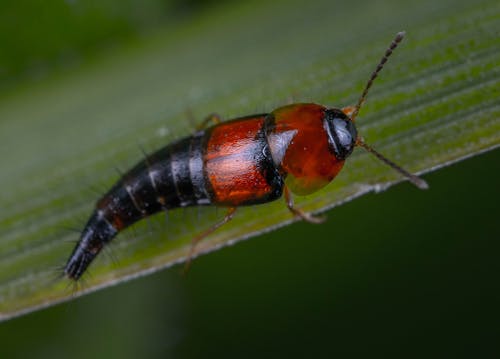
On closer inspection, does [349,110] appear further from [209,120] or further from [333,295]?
[333,295]

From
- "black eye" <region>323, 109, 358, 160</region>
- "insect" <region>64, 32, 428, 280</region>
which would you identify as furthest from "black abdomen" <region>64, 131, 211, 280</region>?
"black eye" <region>323, 109, 358, 160</region>

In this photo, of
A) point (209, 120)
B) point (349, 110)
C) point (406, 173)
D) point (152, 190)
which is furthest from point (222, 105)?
point (406, 173)

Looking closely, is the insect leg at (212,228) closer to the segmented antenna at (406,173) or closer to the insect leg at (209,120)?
the insect leg at (209,120)

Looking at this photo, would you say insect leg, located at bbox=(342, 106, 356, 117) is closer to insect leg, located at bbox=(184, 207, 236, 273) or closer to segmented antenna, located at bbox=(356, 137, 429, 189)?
segmented antenna, located at bbox=(356, 137, 429, 189)

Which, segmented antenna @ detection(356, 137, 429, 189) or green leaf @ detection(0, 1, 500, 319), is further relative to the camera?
green leaf @ detection(0, 1, 500, 319)

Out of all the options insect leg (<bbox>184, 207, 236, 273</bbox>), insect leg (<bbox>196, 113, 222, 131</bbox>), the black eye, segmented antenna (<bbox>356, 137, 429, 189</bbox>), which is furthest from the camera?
insect leg (<bbox>196, 113, 222, 131</bbox>)
